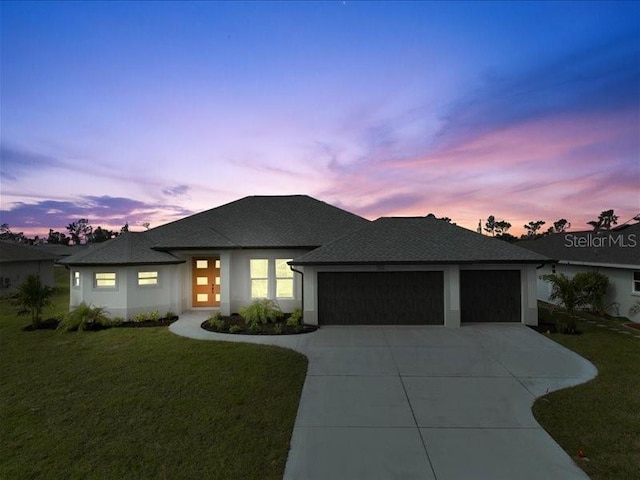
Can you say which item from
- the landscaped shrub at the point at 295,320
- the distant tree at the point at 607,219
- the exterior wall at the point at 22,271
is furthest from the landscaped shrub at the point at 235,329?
the distant tree at the point at 607,219

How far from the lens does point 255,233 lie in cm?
1470

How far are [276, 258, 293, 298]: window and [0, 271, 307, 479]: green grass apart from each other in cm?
451

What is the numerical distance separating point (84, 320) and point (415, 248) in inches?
514

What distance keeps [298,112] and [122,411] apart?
14.7 metres

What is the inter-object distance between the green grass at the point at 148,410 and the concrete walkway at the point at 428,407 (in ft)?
1.88

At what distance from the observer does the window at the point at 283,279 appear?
13.9 m

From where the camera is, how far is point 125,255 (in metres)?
12.9

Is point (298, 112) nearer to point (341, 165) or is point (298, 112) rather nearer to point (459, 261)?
point (341, 165)

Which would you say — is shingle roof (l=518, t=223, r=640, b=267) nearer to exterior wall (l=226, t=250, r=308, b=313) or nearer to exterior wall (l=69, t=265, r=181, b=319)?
exterior wall (l=226, t=250, r=308, b=313)

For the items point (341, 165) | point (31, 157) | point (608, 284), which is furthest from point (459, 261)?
point (31, 157)

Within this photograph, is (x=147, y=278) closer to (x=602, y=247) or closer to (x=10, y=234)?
(x=602, y=247)

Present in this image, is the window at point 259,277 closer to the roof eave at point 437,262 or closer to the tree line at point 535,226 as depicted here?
the roof eave at point 437,262

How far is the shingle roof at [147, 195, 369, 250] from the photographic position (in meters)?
14.0

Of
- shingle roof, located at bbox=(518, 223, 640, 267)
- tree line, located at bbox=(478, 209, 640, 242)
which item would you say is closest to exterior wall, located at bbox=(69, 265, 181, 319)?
shingle roof, located at bbox=(518, 223, 640, 267)
